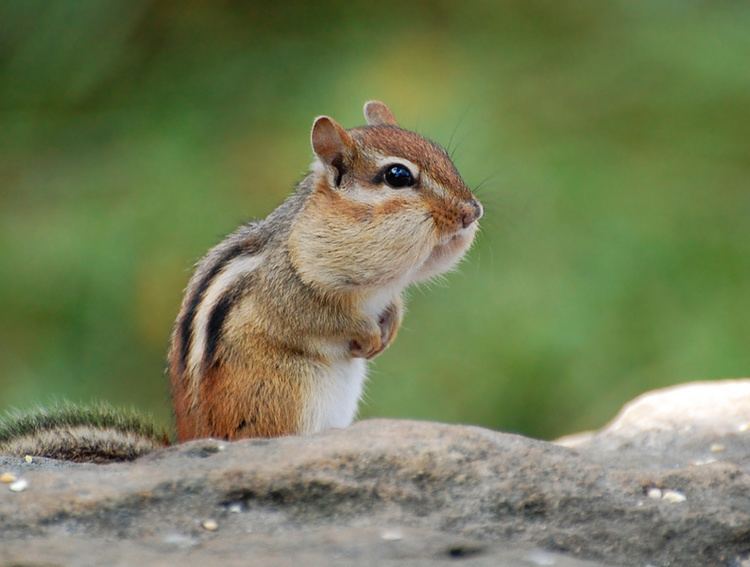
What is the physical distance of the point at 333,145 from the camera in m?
4.00

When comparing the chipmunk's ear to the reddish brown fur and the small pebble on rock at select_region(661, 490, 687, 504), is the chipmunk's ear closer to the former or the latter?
the reddish brown fur

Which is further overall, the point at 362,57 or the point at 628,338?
the point at 362,57

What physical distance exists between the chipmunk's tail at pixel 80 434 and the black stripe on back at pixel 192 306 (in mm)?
281

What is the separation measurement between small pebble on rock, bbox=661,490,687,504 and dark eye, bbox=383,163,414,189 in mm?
1236

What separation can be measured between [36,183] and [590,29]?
2898 millimetres

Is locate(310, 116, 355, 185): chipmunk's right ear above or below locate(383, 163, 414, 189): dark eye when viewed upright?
above

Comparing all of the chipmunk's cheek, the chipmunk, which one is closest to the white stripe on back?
the chipmunk

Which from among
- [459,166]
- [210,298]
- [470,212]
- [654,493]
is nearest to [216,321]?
[210,298]

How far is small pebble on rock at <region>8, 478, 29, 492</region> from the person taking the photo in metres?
2.92

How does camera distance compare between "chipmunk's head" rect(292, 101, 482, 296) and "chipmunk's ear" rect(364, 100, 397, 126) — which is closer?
"chipmunk's head" rect(292, 101, 482, 296)

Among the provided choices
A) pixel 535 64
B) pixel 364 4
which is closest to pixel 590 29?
pixel 535 64

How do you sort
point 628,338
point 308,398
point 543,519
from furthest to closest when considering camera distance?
point 628,338
point 308,398
point 543,519

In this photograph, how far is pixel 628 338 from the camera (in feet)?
21.3

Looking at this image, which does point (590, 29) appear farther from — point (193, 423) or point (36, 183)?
point (193, 423)
